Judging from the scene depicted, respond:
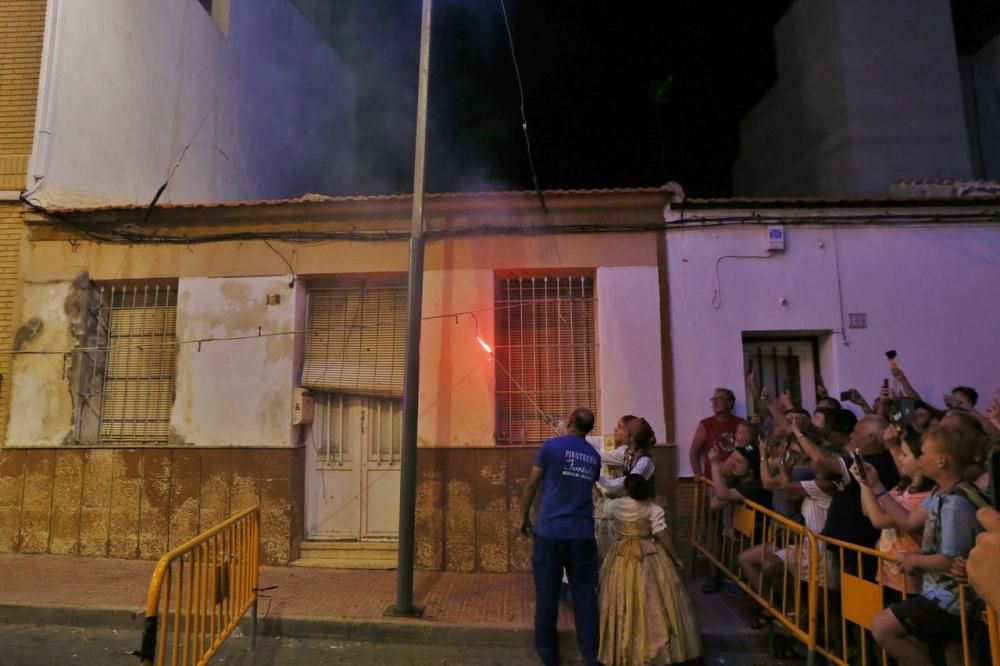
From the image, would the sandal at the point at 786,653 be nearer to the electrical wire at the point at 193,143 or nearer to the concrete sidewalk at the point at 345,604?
the concrete sidewalk at the point at 345,604

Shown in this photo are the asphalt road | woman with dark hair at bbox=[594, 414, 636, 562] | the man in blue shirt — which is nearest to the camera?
the man in blue shirt

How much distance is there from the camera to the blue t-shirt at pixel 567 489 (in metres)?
4.37

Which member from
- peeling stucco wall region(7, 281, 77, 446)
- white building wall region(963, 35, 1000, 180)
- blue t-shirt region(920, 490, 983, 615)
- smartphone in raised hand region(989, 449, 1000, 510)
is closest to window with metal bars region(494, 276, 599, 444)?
blue t-shirt region(920, 490, 983, 615)

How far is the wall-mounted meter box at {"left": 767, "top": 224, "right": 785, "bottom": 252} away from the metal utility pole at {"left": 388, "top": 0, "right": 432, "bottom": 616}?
3.98 metres

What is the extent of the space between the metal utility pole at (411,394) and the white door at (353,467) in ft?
5.35

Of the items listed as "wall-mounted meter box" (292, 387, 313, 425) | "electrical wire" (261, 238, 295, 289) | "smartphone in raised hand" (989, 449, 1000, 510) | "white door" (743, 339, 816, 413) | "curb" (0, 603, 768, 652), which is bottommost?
"curb" (0, 603, 768, 652)

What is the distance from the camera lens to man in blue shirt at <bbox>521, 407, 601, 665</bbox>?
4328mm

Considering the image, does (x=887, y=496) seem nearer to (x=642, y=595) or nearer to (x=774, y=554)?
(x=774, y=554)

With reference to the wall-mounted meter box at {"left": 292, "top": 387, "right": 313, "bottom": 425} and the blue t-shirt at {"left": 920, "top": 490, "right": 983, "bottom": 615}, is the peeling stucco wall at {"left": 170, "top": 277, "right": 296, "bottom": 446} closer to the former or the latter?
the wall-mounted meter box at {"left": 292, "top": 387, "right": 313, "bottom": 425}

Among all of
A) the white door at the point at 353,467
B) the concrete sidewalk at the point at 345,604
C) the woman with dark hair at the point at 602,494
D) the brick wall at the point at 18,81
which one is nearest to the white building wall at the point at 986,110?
the woman with dark hair at the point at 602,494

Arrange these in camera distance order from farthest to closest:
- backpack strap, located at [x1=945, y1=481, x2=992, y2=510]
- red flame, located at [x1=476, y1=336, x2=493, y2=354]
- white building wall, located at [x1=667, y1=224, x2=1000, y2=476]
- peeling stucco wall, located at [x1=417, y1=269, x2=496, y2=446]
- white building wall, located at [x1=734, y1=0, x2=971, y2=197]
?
1. white building wall, located at [x1=734, y1=0, x2=971, y2=197]
2. red flame, located at [x1=476, y1=336, x2=493, y2=354]
3. peeling stucco wall, located at [x1=417, y1=269, x2=496, y2=446]
4. white building wall, located at [x1=667, y1=224, x2=1000, y2=476]
5. backpack strap, located at [x1=945, y1=481, x2=992, y2=510]

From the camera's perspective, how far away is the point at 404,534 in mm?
5219

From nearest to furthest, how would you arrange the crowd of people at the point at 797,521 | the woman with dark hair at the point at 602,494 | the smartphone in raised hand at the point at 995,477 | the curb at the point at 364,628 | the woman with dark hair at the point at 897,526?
the smartphone in raised hand at the point at 995,477
the crowd of people at the point at 797,521
the woman with dark hair at the point at 897,526
the curb at the point at 364,628
the woman with dark hair at the point at 602,494

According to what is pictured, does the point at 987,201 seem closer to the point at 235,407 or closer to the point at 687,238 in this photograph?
the point at 687,238
